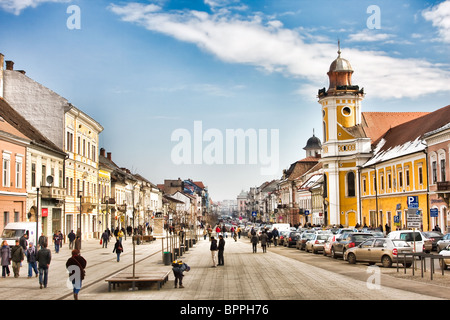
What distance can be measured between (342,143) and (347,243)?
52.6m

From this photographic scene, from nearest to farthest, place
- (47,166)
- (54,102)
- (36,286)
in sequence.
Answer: (36,286)
(47,166)
(54,102)

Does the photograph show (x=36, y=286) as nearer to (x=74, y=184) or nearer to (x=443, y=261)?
(x=443, y=261)

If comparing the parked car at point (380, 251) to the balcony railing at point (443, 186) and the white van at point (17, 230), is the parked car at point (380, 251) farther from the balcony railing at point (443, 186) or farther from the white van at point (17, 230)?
the balcony railing at point (443, 186)

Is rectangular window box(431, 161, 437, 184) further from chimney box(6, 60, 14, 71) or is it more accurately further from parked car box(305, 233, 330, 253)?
chimney box(6, 60, 14, 71)

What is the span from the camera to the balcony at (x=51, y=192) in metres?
45.3

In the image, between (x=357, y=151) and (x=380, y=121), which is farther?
(x=380, y=121)

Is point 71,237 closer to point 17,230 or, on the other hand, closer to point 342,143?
point 17,230

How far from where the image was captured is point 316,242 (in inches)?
1640

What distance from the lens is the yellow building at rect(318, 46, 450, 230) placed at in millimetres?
70062

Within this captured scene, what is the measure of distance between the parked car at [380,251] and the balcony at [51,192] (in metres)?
24.3

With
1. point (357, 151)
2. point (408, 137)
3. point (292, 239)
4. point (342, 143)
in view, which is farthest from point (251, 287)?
point (342, 143)
